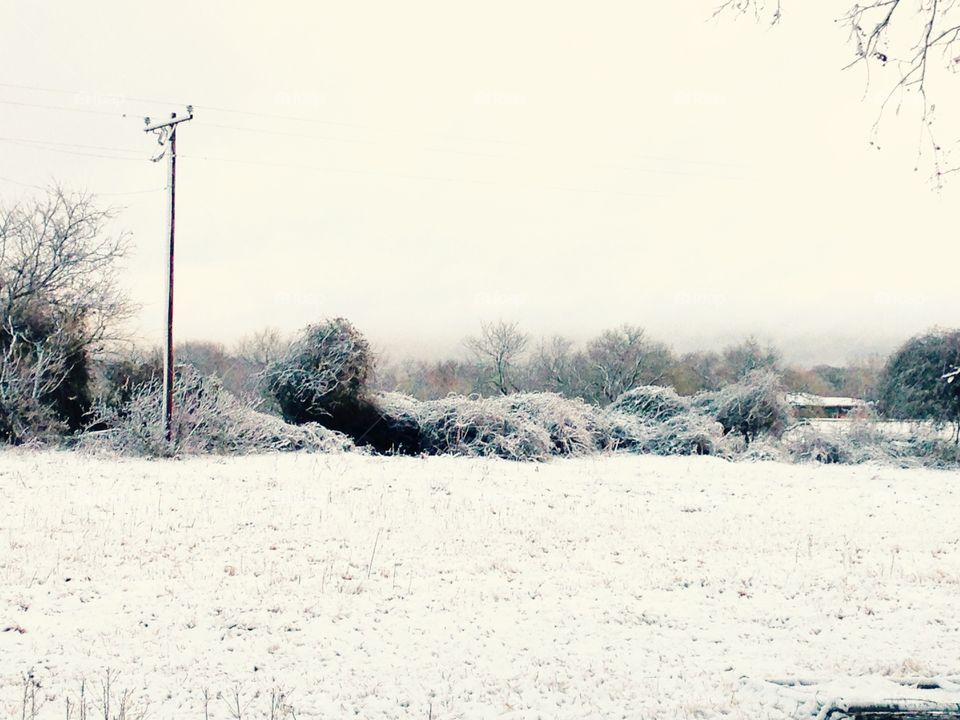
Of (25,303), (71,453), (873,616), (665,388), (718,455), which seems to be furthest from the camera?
(665,388)

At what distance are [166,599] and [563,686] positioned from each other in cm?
488

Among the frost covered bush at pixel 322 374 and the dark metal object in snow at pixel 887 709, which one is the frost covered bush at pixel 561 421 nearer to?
the frost covered bush at pixel 322 374

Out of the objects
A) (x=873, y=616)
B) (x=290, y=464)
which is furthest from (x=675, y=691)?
(x=290, y=464)

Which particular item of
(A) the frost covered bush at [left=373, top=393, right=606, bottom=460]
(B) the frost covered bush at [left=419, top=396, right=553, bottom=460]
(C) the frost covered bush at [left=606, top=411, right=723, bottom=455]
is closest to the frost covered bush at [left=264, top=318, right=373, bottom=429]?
(A) the frost covered bush at [left=373, top=393, right=606, bottom=460]

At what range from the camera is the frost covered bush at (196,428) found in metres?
20.8

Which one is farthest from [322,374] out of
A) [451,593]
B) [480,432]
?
[451,593]

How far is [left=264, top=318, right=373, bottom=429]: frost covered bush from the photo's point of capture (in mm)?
25156

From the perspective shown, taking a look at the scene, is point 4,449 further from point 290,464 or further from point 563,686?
point 563,686

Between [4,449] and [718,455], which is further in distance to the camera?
[718,455]

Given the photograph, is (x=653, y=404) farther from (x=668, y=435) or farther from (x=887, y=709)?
(x=887, y=709)

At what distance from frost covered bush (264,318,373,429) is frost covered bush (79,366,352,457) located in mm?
1418

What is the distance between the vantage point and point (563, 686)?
6.29 m

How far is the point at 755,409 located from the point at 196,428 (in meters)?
20.6

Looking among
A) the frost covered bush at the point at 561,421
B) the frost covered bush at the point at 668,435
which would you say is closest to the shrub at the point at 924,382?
the frost covered bush at the point at 668,435
